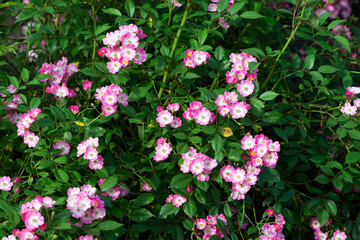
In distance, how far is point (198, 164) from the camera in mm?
1760

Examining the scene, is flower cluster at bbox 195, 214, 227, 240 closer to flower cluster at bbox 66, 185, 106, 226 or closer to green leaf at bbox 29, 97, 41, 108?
flower cluster at bbox 66, 185, 106, 226

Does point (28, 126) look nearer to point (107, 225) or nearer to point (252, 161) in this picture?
point (107, 225)

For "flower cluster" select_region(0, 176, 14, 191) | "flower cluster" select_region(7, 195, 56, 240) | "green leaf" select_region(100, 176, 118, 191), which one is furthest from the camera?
"flower cluster" select_region(0, 176, 14, 191)

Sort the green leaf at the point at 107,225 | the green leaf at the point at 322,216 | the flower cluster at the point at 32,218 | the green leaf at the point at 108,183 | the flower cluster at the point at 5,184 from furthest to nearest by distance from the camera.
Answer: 1. the green leaf at the point at 322,216
2. the flower cluster at the point at 5,184
3. the green leaf at the point at 108,183
4. the green leaf at the point at 107,225
5. the flower cluster at the point at 32,218

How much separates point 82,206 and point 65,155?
0.35 meters

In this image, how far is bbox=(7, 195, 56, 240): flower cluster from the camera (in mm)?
1449

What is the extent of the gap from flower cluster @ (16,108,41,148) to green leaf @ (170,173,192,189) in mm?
609

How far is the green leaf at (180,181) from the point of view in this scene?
179 centimetres

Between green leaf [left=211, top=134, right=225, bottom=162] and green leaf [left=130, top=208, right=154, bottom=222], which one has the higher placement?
green leaf [left=211, top=134, right=225, bottom=162]

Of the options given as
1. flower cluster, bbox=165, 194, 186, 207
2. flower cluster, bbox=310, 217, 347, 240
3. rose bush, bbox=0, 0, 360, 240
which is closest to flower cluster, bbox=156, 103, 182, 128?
rose bush, bbox=0, 0, 360, 240

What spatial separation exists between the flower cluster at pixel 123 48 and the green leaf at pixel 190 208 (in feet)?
2.13

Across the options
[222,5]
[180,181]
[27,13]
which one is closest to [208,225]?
[180,181]

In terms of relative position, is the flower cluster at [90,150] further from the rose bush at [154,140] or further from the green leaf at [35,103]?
the green leaf at [35,103]

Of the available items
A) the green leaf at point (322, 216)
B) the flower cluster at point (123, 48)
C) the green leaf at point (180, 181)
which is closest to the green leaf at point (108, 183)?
the green leaf at point (180, 181)
